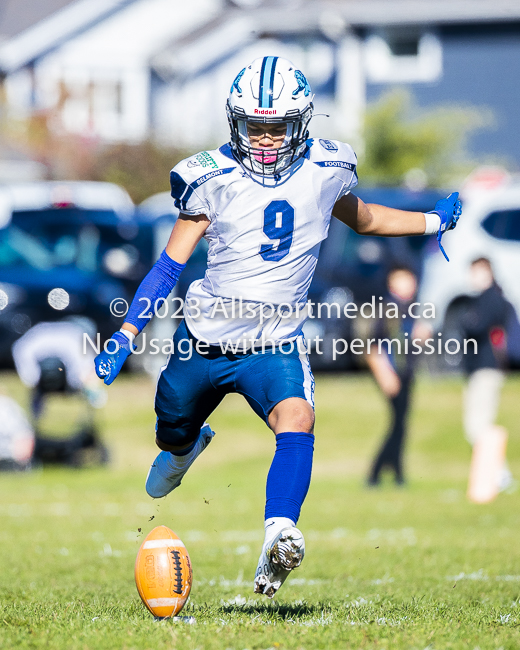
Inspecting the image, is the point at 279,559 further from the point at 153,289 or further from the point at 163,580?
the point at 153,289

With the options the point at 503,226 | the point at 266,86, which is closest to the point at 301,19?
the point at 503,226

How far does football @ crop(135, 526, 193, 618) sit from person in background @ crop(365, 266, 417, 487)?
23.0 ft

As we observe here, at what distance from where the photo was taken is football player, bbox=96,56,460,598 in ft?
15.3

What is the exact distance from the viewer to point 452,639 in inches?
159

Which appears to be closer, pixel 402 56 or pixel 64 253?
pixel 64 253

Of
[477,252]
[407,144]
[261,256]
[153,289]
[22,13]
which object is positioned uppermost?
[22,13]

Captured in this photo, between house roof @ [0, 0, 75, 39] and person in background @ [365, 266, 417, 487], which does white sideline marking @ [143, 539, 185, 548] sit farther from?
house roof @ [0, 0, 75, 39]

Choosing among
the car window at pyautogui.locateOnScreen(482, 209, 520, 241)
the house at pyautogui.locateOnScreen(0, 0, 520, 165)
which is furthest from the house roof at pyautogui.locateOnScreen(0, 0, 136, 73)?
the car window at pyautogui.locateOnScreen(482, 209, 520, 241)

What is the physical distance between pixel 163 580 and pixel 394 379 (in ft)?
24.1

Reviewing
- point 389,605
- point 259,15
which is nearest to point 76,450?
point 389,605

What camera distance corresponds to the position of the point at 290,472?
4555mm

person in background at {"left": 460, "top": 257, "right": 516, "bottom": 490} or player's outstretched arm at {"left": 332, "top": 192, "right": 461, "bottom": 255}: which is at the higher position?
player's outstretched arm at {"left": 332, "top": 192, "right": 461, "bottom": 255}

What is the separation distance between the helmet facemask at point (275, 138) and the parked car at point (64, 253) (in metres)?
10.6

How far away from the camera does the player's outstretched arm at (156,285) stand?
473cm
